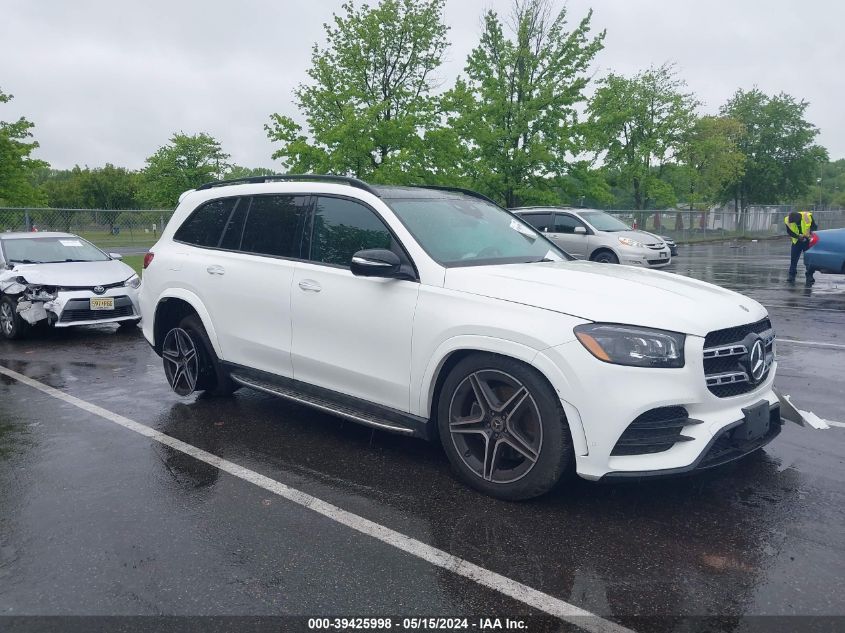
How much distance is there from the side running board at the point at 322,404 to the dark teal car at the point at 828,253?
42.8 feet

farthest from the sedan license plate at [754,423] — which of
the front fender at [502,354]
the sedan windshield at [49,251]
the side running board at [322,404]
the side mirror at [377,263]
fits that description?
the sedan windshield at [49,251]

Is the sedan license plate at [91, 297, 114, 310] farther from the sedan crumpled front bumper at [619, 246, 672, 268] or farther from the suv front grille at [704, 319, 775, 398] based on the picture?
the sedan crumpled front bumper at [619, 246, 672, 268]

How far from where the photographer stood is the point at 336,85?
23.3 m

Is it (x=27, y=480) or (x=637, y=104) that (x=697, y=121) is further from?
(x=27, y=480)

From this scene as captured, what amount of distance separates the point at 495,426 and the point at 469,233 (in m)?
1.50

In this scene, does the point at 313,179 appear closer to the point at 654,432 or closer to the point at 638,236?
the point at 654,432

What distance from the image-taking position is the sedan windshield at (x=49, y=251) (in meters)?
10.1

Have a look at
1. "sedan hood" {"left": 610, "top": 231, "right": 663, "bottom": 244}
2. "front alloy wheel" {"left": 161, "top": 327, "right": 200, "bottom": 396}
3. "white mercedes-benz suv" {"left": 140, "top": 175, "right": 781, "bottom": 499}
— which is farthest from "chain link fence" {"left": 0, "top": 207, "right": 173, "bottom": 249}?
"white mercedes-benz suv" {"left": 140, "top": 175, "right": 781, "bottom": 499}

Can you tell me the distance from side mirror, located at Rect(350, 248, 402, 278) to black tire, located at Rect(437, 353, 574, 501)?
715 millimetres

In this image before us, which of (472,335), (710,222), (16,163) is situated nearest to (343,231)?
(472,335)

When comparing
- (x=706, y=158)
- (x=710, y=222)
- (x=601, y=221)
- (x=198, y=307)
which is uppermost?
(x=706, y=158)

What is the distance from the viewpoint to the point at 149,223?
82.6 ft

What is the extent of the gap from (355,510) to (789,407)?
105 inches

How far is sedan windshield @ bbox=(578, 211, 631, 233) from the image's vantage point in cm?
1816
